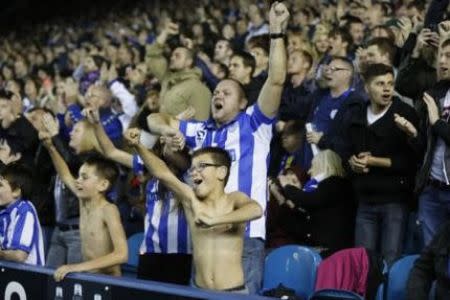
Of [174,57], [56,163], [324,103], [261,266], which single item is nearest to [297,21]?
[174,57]

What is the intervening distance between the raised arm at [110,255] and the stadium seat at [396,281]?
1.61 metres

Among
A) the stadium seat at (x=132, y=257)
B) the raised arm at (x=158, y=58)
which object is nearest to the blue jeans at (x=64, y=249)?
the stadium seat at (x=132, y=257)

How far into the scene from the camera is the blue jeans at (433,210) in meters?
6.89

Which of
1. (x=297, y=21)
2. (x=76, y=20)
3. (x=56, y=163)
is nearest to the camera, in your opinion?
(x=56, y=163)

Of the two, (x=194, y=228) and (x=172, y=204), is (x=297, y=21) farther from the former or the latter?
(x=194, y=228)

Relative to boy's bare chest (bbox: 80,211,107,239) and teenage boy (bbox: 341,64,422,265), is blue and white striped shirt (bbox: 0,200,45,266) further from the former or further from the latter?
teenage boy (bbox: 341,64,422,265)

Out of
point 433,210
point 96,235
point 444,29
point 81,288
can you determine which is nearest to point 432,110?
point 433,210

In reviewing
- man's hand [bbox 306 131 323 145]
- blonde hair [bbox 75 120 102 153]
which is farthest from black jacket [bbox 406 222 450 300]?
blonde hair [bbox 75 120 102 153]

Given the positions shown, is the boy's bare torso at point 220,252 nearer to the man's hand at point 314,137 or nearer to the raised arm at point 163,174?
the raised arm at point 163,174

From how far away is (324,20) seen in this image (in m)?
12.9

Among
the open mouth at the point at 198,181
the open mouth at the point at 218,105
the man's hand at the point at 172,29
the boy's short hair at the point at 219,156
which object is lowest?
the open mouth at the point at 198,181

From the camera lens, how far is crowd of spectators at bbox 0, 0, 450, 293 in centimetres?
693

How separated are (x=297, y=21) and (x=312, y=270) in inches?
278

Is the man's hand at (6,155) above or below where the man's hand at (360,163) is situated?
above
